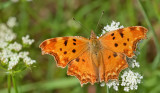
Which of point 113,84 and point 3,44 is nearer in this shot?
point 113,84

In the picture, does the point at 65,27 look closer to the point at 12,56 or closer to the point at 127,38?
the point at 12,56

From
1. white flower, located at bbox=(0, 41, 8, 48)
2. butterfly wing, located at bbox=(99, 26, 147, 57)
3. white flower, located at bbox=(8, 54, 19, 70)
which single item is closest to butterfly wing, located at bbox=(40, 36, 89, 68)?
butterfly wing, located at bbox=(99, 26, 147, 57)

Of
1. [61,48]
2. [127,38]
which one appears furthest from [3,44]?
[127,38]

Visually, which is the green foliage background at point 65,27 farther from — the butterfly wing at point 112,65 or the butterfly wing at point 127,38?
the butterfly wing at point 127,38

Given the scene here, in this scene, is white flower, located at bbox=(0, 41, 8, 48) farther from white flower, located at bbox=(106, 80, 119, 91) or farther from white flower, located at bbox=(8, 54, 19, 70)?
white flower, located at bbox=(106, 80, 119, 91)

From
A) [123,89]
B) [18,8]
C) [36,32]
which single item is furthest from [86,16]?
[123,89]

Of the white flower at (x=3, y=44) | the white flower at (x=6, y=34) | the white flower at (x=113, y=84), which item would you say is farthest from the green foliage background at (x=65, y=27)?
the white flower at (x=113, y=84)
